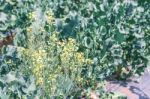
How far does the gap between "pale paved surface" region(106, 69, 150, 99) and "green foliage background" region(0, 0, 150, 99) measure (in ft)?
0.31

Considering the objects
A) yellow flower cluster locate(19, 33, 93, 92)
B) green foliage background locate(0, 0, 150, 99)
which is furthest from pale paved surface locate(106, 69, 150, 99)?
yellow flower cluster locate(19, 33, 93, 92)

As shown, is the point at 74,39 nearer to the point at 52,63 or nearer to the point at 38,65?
the point at 52,63

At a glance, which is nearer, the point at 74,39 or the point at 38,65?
the point at 38,65

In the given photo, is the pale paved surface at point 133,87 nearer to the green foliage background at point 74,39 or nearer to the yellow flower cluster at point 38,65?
the green foliage background at point 74,39

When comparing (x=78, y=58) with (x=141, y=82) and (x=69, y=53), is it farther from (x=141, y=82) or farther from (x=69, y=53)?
(x=141, y=82)

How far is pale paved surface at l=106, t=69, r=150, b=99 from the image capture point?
463 centimetres

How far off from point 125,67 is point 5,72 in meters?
1.65

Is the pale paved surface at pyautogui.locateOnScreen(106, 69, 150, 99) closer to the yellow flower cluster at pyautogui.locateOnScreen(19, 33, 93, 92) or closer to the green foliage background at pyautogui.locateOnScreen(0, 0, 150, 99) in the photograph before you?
the green foliage background at pyautogui.locateOnScreen(0, 0, 150, 99)

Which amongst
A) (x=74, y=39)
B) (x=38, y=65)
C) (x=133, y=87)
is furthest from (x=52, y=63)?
(x=133, y=87)

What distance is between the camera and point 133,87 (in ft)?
15.6

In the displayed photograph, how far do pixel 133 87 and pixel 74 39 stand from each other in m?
1.04

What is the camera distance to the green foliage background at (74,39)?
3.68 metres

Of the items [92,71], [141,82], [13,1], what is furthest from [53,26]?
[141,82]

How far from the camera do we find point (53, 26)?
169 inches
